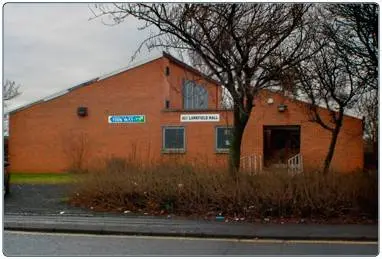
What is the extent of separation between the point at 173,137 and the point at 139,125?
5.74 ft

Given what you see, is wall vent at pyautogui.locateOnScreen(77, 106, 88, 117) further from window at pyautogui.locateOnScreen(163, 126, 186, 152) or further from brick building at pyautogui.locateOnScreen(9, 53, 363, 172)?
window at pyautogui.locateOnScreen(163, 126, 186, 152)

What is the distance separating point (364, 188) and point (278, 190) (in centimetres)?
151

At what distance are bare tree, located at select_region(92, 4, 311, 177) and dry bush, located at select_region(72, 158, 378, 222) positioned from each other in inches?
27.3

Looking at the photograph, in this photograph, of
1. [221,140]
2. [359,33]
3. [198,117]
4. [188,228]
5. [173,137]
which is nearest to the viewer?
[188,228]

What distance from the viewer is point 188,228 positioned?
8992 mm

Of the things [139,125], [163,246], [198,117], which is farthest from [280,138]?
[163,246]

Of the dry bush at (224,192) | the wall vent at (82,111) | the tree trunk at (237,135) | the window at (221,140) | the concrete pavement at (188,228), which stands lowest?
the concrete pavement at (188,228)

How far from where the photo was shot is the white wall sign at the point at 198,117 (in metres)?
25.0

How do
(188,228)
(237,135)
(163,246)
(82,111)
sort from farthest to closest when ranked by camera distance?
(82,111) < (237,135) < (188,228) < (163,246)

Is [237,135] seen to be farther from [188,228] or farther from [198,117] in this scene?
[198,117]

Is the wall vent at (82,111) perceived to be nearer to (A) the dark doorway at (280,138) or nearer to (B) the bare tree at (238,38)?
(A) the dark doorway at (280,138)

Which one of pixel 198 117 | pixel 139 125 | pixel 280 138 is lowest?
pixel 280 138

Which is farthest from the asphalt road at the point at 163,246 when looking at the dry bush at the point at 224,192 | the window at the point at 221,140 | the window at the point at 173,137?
the window at the point at 173,137

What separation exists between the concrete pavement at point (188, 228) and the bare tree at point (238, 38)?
193 cm
